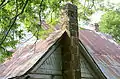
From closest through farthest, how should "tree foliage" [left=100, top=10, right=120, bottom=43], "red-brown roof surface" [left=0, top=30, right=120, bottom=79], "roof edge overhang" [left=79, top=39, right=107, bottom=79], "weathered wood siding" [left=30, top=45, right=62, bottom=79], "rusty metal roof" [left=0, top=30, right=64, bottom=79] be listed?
1. "rusty metal roof" [left=0, top=30, right=64, bottom=79]
2. "weathered wood siding" [left=30, top=45, right=62, bottom=79]
3. "red-brown roof surface" [left=0, top=30, right=120, bottom=79]
4. "roof edge overhang" [left=79, top=39, right=107, bottom=79]
5. "tree foliage" [left=100, top=10, right=120, bottom=43]

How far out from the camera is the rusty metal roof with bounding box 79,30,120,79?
13941 millimetres

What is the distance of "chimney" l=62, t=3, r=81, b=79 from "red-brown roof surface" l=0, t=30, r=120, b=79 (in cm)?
43

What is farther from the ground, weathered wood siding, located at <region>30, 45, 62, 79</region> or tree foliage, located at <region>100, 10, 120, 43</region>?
tree foliage, located at <region>100, 10, 120, 43</region>

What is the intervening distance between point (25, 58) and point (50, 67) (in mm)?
1056

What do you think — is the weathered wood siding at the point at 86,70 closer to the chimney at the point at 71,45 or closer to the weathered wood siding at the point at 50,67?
the chimney at the point at 71,45

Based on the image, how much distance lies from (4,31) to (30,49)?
4.06 metres


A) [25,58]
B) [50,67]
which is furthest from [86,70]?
[25,58]

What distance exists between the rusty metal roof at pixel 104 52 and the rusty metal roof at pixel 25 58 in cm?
228

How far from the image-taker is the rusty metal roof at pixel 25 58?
11.2 metres

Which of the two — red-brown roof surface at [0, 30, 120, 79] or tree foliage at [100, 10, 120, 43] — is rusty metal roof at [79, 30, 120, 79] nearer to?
red-brown roof surface at [0, 30, 120, 79]

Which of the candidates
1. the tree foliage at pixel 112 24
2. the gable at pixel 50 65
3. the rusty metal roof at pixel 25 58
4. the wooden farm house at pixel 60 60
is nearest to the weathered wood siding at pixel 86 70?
the wooden farm house at pixel 60 60

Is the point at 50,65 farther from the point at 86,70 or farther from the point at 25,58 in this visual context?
the point at 86,70

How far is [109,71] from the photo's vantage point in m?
13.8

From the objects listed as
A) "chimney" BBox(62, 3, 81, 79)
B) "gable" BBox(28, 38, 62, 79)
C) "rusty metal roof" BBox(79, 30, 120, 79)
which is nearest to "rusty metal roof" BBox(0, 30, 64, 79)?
"gable" BBox(28, 38, 62, 79)
